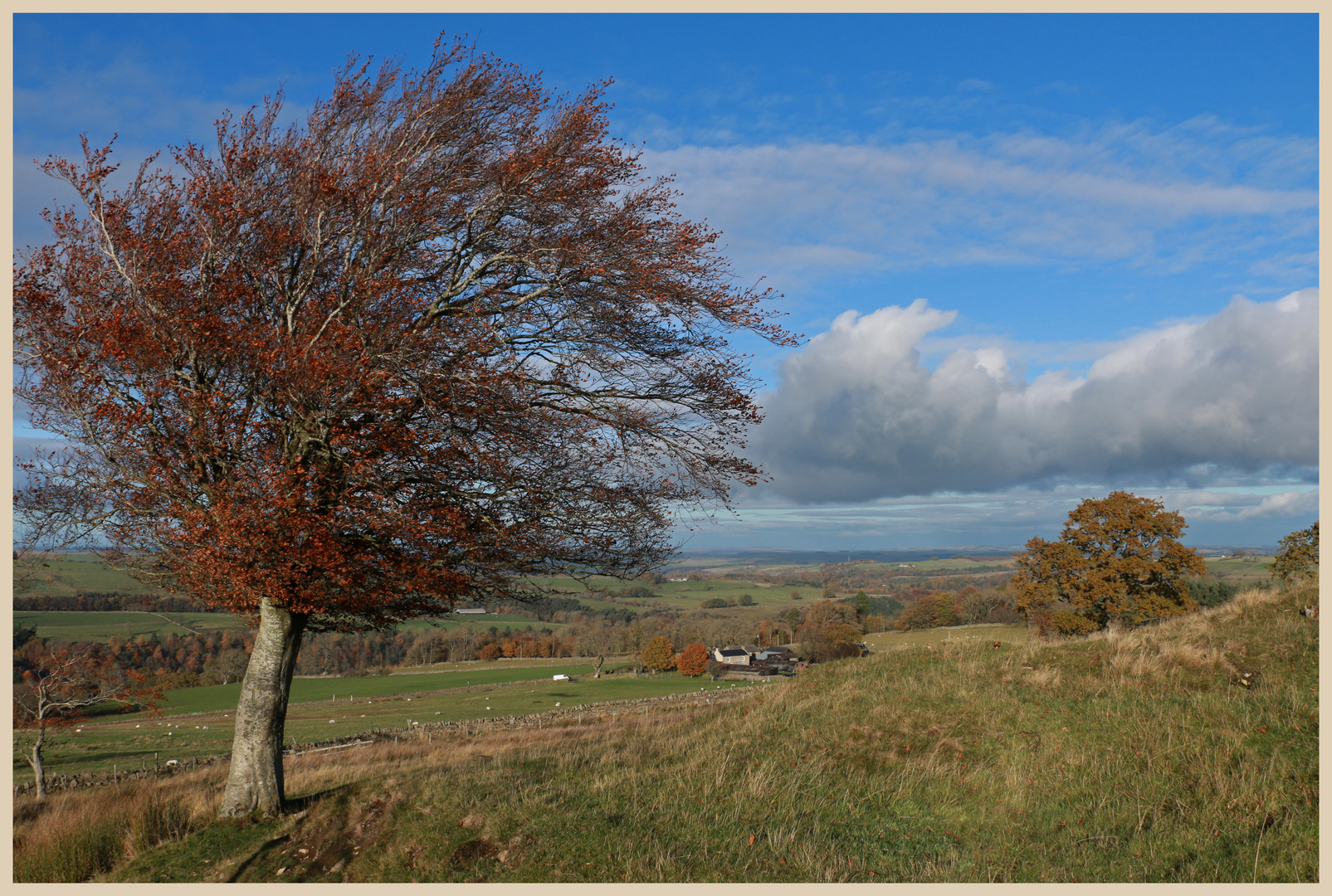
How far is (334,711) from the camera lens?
5762 centimetres

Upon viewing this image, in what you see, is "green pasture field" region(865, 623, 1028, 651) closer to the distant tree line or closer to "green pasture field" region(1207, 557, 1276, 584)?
"green pasture field" region(1207, 557, 1276, 584)

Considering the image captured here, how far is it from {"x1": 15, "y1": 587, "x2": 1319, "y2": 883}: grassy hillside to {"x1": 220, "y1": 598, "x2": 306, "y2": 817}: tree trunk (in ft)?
1.35

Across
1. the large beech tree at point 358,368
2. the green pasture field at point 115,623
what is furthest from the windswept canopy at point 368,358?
the green pasture field at point 115,623

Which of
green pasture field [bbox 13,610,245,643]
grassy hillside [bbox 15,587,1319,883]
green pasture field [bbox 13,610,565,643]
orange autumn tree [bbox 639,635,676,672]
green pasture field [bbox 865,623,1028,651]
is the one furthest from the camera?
orange autumn tree [bbox 639,635,676,672]

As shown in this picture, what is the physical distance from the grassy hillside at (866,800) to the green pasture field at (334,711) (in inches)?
1158

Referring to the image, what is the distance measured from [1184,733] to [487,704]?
56650mm

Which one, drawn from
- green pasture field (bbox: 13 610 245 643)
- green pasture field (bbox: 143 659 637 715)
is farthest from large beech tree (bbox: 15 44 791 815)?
green pasture field (bbox: 13 610 245 643)

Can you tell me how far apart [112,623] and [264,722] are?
103843 millimetres

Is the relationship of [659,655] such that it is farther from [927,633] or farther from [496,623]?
A: [496,623]

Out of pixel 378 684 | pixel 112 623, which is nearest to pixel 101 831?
pixel 378 684

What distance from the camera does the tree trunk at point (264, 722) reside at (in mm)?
9609

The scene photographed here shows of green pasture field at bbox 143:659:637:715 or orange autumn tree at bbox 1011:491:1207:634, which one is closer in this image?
orange autumn tree at bbox 1011:491:1207:634

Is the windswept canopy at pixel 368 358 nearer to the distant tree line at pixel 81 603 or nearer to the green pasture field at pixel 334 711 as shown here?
the green pasture field at pixel 334 711

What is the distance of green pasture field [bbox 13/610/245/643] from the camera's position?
7814 cm
